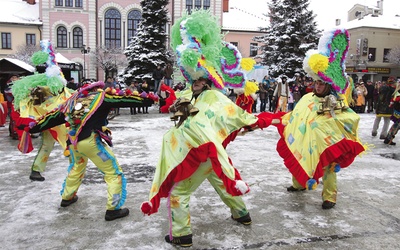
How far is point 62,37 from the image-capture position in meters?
35.6

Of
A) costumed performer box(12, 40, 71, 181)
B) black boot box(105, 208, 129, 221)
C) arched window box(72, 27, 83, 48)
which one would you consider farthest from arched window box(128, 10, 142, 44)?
black boot box(105, 208, 129, 221)

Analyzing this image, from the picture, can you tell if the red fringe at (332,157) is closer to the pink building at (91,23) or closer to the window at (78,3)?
the pink building at (91,23)

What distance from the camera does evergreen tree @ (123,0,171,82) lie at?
2408 cm

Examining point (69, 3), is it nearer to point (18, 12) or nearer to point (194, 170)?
point (18, 12)

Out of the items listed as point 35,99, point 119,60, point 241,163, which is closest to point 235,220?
point 241,163

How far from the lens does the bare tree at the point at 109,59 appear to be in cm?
3250

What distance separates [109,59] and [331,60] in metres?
30.5

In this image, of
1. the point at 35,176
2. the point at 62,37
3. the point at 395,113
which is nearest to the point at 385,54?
the point at 62,37

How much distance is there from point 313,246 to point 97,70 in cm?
3495

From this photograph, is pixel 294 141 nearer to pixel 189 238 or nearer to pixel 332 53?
pixel 332 53

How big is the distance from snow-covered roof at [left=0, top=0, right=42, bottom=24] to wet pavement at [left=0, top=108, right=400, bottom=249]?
33.6 m

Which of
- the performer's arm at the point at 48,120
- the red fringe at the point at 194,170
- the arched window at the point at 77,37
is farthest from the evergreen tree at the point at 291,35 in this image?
the red fringe at the point at 194,170

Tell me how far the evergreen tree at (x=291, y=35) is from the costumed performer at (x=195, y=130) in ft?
75.0

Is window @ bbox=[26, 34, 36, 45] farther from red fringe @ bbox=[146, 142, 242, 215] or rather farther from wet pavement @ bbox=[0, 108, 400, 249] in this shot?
red fringe @ bbox=[146, 142, 242, 215]
